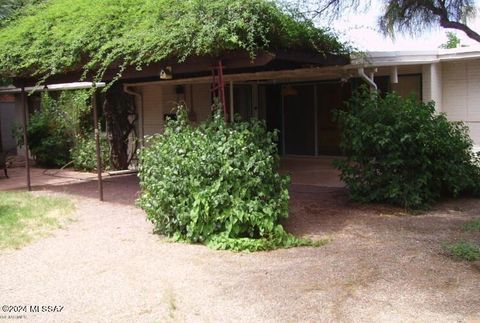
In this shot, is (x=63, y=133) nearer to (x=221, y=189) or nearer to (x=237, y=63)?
(x=237, y=63)

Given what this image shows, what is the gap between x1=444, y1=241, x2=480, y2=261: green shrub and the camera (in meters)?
6.03

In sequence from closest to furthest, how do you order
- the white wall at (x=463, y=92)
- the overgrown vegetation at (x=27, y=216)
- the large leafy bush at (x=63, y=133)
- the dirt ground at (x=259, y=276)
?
the dirt ground at (x=259, y=276) → the overgrown vegetation at (x=27, y=216) → the white wall at (x=463, y=92) → the large leafy bush at (x=63, y=133)

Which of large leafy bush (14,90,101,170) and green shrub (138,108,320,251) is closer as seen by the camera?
green shrub (138,108,320,251)

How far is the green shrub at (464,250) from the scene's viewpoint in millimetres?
6031

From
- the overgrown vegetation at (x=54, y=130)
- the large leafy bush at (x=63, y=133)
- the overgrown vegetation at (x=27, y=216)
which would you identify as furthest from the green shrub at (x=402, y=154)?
the overgrown vegetation at (x=54, y=130)

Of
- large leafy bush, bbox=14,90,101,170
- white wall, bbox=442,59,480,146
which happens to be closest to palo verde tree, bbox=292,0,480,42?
white wall, bbox=442,59,480,146

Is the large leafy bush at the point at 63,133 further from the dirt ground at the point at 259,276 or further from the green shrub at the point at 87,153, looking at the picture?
the dirt ground at the point at 259,276

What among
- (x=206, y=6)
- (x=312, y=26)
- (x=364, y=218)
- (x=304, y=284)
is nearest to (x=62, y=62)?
(x=206, y=6)

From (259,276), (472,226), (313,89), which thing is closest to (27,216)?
(259,276)

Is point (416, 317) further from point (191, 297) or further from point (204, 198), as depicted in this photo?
point (204, 198)

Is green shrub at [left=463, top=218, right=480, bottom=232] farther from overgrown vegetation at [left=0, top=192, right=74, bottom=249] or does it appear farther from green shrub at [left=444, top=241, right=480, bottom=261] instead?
overgrown vegetation at [left=0, top=192, right=74, bottom=249]

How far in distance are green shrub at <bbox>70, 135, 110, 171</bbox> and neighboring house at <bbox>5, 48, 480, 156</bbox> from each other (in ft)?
4.89

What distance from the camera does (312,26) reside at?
28.0ft

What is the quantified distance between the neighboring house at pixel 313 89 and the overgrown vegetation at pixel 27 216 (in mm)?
2674
